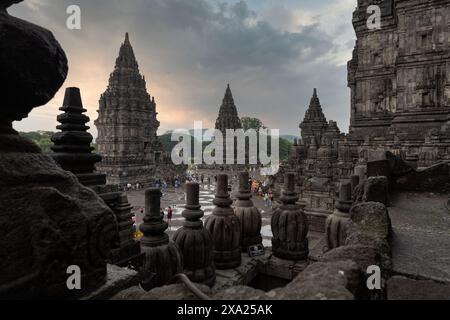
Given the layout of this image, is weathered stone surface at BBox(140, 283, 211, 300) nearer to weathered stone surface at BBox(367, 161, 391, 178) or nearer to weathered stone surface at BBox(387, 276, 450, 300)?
weathered stone surface at BBox(387, 276, 450, 300)

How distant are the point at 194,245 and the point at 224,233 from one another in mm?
693

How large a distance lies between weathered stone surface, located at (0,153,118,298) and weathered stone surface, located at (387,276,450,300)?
1.94 metres

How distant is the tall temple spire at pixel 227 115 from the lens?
1865 inches

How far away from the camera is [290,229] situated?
452 cm

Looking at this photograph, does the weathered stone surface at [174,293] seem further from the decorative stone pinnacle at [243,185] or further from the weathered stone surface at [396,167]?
the weathered stone surface at [396,167]

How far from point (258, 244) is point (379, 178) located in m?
2.20

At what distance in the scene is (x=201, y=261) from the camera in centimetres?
352

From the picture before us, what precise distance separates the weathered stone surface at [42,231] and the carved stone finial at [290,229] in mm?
3267

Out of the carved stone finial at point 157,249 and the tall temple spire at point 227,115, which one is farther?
the tall temple spire at point 227,115

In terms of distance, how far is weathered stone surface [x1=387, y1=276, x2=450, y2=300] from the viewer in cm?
178

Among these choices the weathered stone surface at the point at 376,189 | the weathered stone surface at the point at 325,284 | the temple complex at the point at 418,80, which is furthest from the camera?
the temple complex at the point at 418,80

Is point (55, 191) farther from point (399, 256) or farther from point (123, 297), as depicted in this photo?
point (399, 256)

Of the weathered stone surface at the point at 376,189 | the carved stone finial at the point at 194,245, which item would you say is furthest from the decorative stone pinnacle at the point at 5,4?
the weathered stone surface at the point at 376,189

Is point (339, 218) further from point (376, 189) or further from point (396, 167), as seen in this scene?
point (396, 167)
